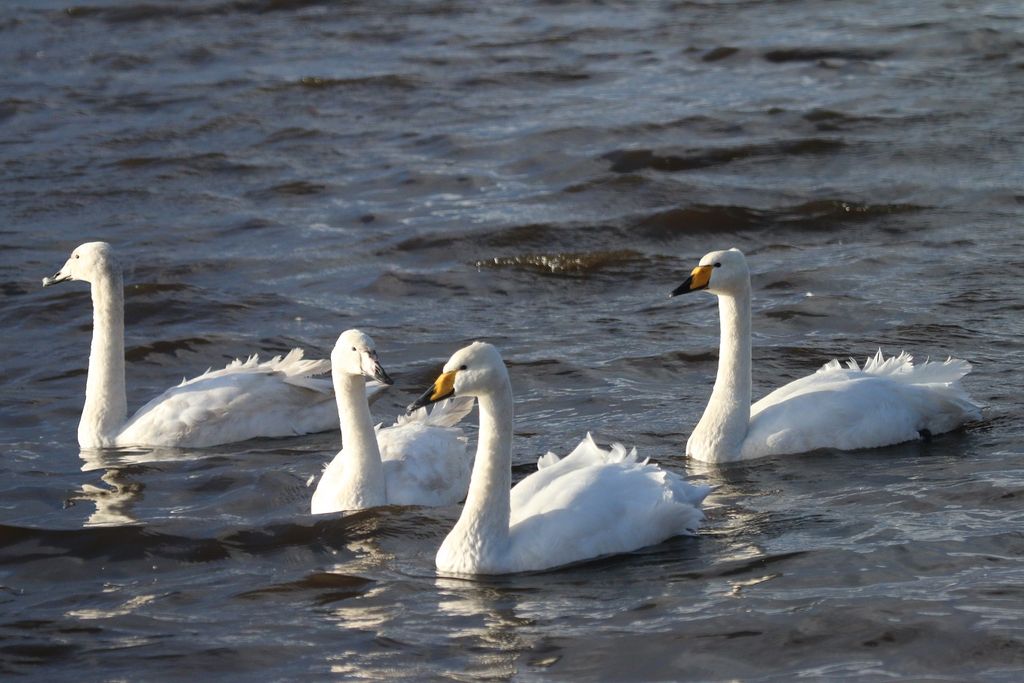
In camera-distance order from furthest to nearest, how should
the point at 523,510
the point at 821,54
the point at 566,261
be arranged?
the point at 821,54 < the point at 566,261 < the point at 523,510

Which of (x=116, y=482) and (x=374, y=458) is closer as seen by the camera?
(x=374, y=458)

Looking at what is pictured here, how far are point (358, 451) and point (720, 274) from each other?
2376 mm

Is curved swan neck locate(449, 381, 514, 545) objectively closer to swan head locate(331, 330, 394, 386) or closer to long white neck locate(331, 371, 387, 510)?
swan head locate(331, 330, 394, 386)

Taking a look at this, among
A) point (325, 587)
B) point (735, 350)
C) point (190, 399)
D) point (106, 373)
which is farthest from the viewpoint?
point (106, 373)

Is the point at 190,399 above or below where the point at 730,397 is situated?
above

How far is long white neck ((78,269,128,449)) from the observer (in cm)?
1070

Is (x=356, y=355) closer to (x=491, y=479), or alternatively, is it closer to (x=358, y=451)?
(x=358, y=451)

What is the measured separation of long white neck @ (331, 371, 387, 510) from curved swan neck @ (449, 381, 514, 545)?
978 millimetres

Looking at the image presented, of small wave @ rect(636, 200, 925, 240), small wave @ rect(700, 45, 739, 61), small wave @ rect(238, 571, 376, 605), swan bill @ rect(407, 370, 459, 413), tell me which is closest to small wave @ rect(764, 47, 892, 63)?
small wave @ rect(700, 45, 739, 61)

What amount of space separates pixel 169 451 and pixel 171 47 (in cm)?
1533

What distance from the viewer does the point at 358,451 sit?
28.5ft

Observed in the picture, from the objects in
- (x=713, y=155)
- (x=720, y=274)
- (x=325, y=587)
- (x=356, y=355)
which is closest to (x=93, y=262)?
(x=356, y=355)

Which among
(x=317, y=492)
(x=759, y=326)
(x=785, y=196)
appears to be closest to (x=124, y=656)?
(x=317, y=492)

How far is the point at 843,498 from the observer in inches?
340
